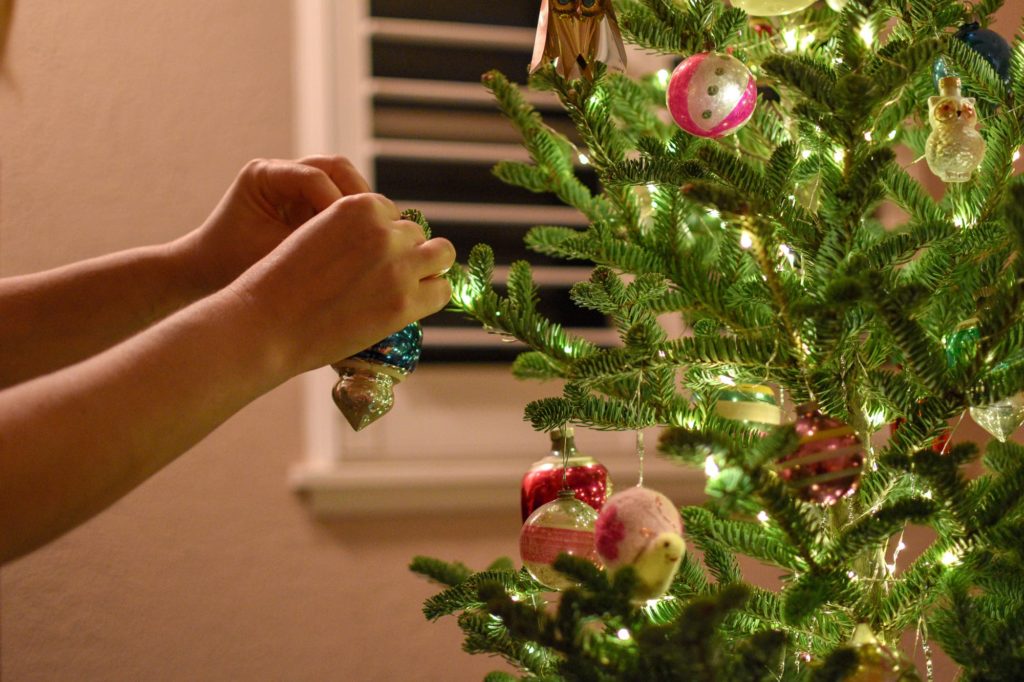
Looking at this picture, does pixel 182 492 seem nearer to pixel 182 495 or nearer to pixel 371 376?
pixel 182 495

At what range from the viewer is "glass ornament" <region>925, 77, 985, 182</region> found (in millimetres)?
706

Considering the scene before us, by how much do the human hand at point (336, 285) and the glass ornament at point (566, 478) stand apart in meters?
0.20

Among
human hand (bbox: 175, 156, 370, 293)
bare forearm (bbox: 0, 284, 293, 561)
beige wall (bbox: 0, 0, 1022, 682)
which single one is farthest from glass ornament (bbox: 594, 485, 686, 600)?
beige wall (bbox: 0, 0, 1022, 682)

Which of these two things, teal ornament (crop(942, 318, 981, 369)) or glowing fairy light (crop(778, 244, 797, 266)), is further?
glowing fairy light (crop(778, 244, 797, 266))

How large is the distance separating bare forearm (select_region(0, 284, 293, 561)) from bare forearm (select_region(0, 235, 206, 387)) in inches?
11.6

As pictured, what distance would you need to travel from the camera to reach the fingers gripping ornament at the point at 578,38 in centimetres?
74

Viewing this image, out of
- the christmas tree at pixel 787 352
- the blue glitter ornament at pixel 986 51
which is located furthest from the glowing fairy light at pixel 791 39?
the blue glitter ornament at pixel 986 51

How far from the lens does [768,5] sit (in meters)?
0.72

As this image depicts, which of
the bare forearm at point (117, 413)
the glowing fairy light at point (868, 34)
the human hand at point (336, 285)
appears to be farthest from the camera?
the glowing fairy light at point (868, 34)

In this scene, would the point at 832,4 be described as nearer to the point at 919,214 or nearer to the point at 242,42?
the point at 919,214

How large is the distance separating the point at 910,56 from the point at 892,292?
16 centimetres

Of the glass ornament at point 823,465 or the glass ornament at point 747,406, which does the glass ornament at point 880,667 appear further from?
the glass ornament at point 747,406

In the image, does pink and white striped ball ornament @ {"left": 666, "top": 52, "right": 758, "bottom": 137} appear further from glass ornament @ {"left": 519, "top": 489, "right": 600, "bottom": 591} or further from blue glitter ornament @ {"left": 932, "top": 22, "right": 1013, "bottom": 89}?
glass ornament @ {"left": 519, "top": 489, "right": 600, "bottom": 591}

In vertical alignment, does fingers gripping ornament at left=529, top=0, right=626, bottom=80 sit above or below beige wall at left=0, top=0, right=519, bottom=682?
above
